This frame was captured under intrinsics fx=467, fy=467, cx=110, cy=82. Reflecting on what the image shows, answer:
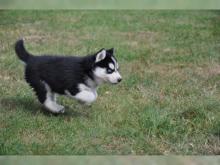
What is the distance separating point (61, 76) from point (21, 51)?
171 mm

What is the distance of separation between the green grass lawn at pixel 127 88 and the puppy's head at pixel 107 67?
11 cm

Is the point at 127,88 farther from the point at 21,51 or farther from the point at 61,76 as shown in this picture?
the point at 21,51

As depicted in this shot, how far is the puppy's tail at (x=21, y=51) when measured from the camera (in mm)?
1670

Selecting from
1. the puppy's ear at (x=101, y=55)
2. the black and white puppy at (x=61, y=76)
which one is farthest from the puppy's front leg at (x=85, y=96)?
the puppy's ear at (x=101, y=55)

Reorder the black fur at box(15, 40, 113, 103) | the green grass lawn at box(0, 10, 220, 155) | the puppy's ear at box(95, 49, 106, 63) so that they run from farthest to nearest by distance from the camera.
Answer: the black fur at box(15, 40, 113, 103), the puppy's ear at box(95, 49, 106, 63), the green grass lawn at box(0, 10, 220, 155)

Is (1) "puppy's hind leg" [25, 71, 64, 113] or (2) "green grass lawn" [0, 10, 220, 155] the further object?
(1) "puppy's hind leg" [25, 71, 64, 113]

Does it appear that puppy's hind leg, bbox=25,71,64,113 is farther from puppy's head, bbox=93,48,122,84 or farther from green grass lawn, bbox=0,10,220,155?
puppy's head, bbox=93,48,122,84

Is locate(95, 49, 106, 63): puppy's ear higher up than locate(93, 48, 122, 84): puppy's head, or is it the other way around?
locate(95, 49, 106, 63): puppy's ear

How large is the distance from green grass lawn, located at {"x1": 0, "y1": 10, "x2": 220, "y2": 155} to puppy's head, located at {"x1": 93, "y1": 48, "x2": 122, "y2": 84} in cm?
11

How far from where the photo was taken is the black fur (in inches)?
67.3

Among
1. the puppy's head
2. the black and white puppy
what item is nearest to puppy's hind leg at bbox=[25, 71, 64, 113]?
the black and white puppy

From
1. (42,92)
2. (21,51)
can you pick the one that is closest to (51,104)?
(42,92)

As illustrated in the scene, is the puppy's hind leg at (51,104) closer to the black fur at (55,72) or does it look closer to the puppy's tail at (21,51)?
the black fur at (55,72)

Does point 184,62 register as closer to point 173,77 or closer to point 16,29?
point 173,77
